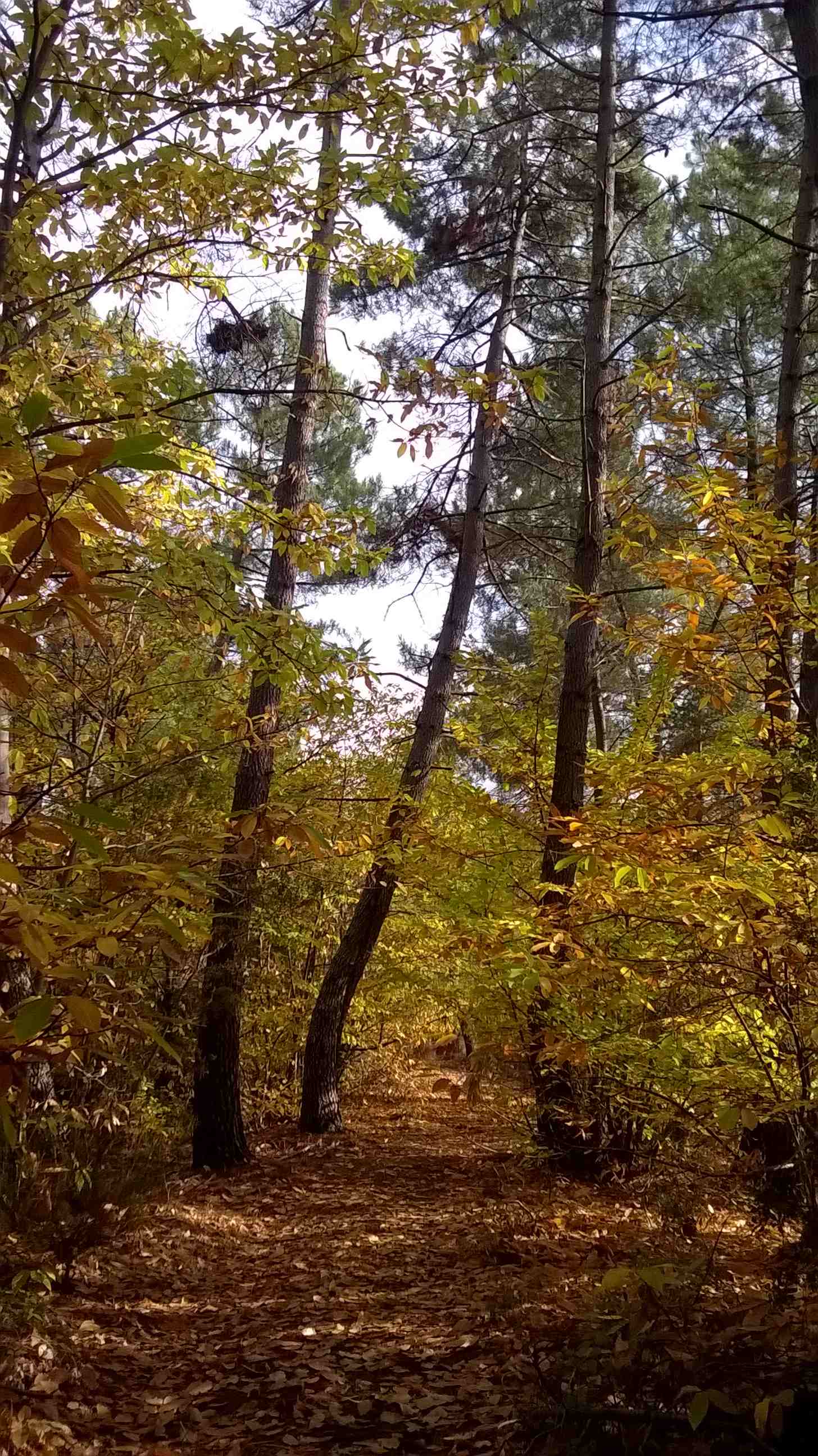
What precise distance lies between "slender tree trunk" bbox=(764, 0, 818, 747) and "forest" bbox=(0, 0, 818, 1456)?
3 centimetres

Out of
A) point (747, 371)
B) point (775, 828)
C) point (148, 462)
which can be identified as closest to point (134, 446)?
point (148, 462)

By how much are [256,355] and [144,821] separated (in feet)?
13.8

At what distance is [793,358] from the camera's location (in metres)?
6.67

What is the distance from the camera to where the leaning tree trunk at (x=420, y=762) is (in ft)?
25.3

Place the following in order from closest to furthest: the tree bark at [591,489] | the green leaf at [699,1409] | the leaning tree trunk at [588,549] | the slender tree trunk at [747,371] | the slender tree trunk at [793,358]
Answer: the green leaf at [699,1409] < the slender tree trunk at [793,358] < the leaning tree trunk at [588,549] < the tree bark at [591,489] < the slender tree trunk at [747,371]

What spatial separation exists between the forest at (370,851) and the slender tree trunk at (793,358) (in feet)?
0.11

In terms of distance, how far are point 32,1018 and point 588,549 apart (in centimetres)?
524

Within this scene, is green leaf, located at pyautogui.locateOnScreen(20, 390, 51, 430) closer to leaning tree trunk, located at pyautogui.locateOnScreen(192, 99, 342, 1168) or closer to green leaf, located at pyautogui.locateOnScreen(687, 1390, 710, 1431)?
green leaf, located at pyautogui.locateOnScreen(687, 1390, 710, 1431)

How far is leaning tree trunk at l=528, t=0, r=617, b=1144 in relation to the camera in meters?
5.32

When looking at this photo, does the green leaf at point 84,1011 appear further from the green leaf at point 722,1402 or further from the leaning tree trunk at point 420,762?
the leaning tree trunk at point 420,762

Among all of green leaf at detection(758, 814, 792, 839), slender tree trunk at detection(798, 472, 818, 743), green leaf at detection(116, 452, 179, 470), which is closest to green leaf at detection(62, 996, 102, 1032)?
green leaf at detection(116, 452, 179, 470)

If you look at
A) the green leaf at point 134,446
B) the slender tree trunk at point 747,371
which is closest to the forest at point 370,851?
the green leaf at point 134,446

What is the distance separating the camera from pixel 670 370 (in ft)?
13.5

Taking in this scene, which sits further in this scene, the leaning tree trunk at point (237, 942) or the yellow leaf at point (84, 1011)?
the leaning tree trunk at point (237, 942)
